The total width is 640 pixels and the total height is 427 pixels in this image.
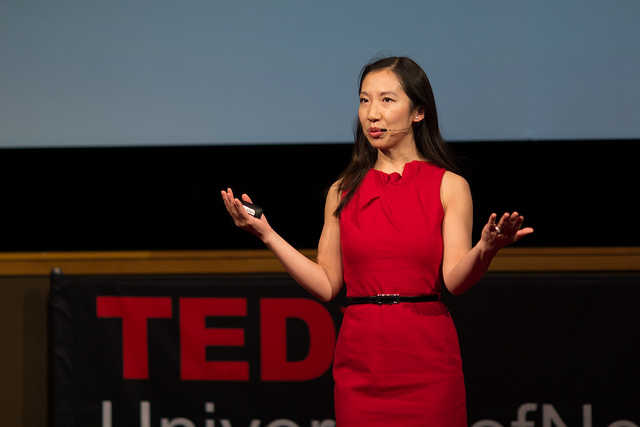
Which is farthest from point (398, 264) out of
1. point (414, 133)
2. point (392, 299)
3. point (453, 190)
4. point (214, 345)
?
point (214, 345)

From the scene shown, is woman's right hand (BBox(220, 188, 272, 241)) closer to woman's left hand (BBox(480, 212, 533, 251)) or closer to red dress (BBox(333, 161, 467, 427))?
red dress (BBox(333, 161, 467, 427))

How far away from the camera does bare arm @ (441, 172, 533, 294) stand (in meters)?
1.17

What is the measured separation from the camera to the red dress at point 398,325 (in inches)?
50.7

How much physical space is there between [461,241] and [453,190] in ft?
0.35

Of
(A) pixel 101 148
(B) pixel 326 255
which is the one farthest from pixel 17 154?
(B) pixel 326 255

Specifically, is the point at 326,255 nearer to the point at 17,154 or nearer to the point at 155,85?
the point at 155,85

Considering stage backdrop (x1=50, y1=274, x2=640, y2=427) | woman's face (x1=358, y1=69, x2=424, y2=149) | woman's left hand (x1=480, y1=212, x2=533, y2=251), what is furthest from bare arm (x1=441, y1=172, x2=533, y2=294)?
stage backdrop (x1=50, y1=274, x2=640, y2=427)

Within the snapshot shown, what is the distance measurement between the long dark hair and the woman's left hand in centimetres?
28

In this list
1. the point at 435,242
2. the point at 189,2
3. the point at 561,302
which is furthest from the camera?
the point at 189,2

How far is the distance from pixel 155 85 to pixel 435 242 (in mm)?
1606

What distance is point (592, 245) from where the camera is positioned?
250cm

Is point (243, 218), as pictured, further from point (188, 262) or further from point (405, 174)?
point (188, 262)

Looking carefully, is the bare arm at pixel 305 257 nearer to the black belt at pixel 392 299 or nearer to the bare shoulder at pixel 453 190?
the black belt at pixel 392 299

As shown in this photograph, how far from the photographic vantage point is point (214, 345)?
8.32 feet
